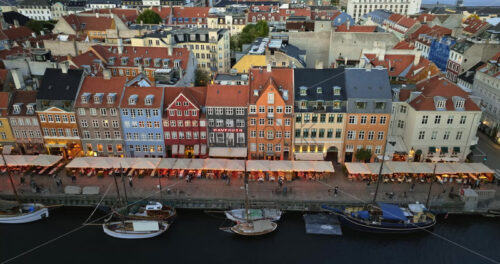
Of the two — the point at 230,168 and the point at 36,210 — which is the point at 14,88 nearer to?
the point at 36,210

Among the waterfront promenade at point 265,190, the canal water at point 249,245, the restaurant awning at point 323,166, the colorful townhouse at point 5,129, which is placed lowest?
the canal water at point 249,245

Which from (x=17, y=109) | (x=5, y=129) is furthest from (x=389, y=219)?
(x=5, y=129)

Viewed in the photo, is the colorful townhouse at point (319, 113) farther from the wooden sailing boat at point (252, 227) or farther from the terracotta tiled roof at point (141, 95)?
the terracotta tiled roof at point (141, 95)

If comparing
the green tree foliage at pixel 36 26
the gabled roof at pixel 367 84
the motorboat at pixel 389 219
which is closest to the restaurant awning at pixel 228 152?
the motorboat at pixel 389 219

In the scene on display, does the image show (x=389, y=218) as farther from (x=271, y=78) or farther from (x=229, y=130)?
(x=271, y=78)

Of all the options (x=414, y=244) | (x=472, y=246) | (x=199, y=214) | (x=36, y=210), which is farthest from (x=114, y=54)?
(x=472, y=246)

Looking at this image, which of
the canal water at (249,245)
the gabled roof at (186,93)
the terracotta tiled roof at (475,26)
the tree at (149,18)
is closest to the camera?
the canal water at (249,245)

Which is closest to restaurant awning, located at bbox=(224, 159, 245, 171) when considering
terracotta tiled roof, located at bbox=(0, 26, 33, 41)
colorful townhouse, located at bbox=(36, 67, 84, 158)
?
colorful townhouse, located at bbox=(36, 67, 84, 158)
